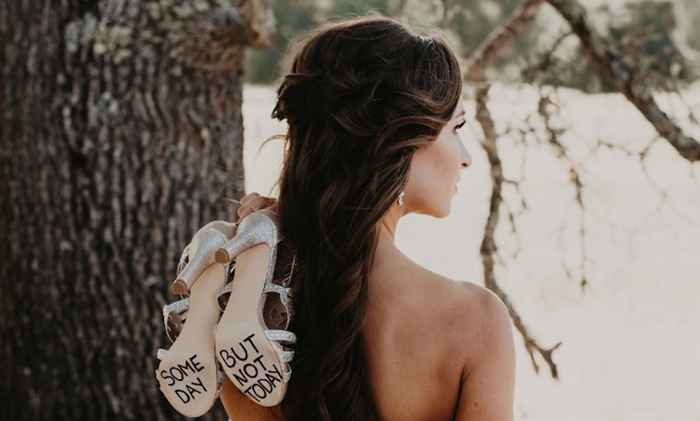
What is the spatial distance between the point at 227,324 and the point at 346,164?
1.05ft

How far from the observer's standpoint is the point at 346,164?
1.84 metres

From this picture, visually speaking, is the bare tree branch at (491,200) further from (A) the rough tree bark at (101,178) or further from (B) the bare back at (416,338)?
(B) the bare back at (416,338)

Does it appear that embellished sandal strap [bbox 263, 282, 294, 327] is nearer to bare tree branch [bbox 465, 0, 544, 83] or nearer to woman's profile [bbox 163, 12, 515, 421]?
woman's profile [bbox 163, 12, 515, 421]

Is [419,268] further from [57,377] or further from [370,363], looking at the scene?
[57,377]

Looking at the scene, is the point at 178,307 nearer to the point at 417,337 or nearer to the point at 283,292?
the point at 283,292

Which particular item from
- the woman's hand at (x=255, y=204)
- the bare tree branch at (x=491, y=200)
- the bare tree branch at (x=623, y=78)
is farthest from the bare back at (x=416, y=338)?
the bare tree branch at (x=623, y=78)

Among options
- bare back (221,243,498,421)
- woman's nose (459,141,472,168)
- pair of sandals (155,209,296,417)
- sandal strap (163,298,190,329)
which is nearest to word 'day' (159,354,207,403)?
pair of sandals (155,209,296,417)

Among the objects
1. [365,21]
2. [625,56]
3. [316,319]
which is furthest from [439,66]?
[625,56]

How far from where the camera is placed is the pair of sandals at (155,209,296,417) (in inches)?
71.3

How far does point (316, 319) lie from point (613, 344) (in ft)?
20.9

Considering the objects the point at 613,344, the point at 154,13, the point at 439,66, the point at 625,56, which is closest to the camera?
the point at 439,66

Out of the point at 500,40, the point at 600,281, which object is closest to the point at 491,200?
the point at 500,40

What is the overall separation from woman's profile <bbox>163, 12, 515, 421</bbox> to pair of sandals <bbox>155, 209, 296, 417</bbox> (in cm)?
4

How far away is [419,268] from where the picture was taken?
185cm
